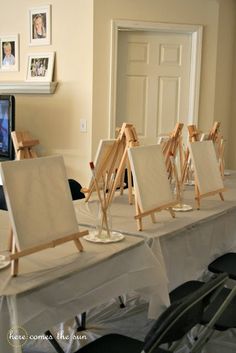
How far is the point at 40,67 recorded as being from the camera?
4.44 metres

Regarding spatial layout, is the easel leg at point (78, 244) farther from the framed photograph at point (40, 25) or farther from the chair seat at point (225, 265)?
the framed photograph at point (40, 25)

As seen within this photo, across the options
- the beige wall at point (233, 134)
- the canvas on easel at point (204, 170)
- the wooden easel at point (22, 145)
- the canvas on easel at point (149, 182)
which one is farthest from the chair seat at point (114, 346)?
the beige wall at point (233, 134)

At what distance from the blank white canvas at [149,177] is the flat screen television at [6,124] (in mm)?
2507

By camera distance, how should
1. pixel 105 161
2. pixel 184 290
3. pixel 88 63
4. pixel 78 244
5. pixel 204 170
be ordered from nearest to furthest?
1. pixel 78 244
2. pixel 184 290
3. pixel 105 161
4. pixel 204 170
5. pixel 88 63

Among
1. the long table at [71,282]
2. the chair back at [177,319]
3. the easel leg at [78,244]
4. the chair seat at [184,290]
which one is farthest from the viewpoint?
the chair seat at [184,290]

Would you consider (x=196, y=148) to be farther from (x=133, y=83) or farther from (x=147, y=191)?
(x=133, y=83)

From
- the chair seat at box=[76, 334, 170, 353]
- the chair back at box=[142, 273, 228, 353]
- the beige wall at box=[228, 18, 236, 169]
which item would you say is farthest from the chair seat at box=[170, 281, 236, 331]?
the beige wall at box=[228, 18, 236, 169]

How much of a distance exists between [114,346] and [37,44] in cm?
354

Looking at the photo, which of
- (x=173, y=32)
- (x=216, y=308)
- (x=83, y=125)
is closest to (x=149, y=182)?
(x=216, y=308)

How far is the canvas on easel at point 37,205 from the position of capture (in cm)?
151

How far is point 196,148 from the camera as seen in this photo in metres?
2.65

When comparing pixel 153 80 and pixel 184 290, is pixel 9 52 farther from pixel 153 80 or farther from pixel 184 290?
pixel 184 290

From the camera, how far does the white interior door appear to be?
4309mm

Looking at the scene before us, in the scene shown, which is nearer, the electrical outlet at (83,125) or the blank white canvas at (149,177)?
the blank white canvas at (149,177)
